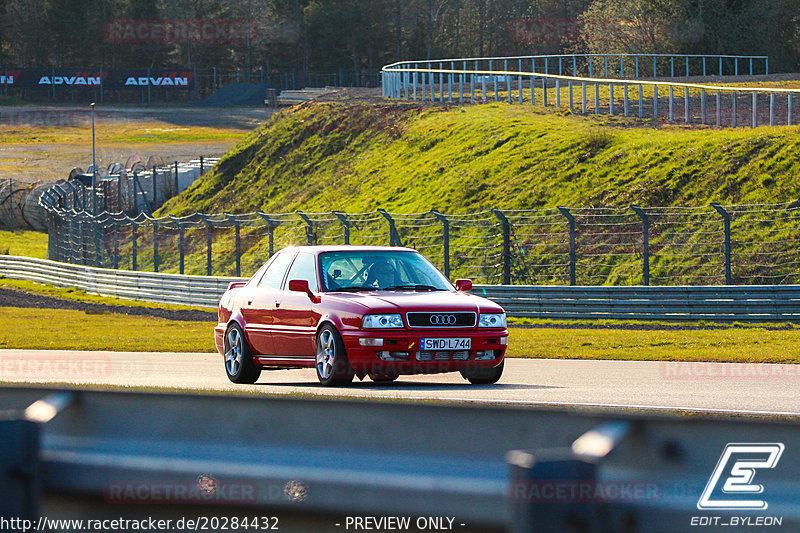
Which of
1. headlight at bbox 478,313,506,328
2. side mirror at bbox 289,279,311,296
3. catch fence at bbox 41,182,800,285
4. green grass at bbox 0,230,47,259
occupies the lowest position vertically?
green grass at bbox 0,230,47,259

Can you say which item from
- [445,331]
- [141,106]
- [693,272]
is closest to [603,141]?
[693,272]

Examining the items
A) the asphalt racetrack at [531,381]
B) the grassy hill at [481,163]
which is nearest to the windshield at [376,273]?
the asphalt racetrack at [531,381]

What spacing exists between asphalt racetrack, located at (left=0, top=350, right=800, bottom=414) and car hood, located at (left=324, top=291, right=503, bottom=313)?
0.83m

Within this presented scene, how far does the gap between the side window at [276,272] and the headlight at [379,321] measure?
189 cm

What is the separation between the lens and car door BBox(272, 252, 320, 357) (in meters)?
12.7

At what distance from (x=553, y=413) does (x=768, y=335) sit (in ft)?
56.3

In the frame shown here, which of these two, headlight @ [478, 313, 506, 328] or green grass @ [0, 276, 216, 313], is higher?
headlight @ [478, 313, 506, 328]

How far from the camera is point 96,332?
2402 cm

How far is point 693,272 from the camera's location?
25.5 meters

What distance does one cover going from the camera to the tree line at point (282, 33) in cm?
11475

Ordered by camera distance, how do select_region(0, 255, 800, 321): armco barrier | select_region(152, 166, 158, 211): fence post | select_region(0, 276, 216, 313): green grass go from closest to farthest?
select_region(0, 255, 800, 321): armco barrier
select_region(0, 276, 216, 313): green grass
select_region(152, 166, 158, 211): fence post

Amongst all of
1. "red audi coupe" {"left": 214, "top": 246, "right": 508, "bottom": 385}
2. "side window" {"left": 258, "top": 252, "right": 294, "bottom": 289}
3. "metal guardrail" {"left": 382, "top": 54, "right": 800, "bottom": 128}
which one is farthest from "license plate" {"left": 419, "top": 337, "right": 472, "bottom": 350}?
"metal guardrail" {"left": 382, "top": 54, "right": 800, "bottom": 128}

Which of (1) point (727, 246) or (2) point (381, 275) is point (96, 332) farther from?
(1) point (727, 246)

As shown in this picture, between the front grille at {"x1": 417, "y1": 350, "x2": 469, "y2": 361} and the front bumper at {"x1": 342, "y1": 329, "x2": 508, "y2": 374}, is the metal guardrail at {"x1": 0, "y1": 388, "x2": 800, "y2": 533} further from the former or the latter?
the front grille at {"x1": 417, "y1": 350, "x2": 469, "y2": 361}
